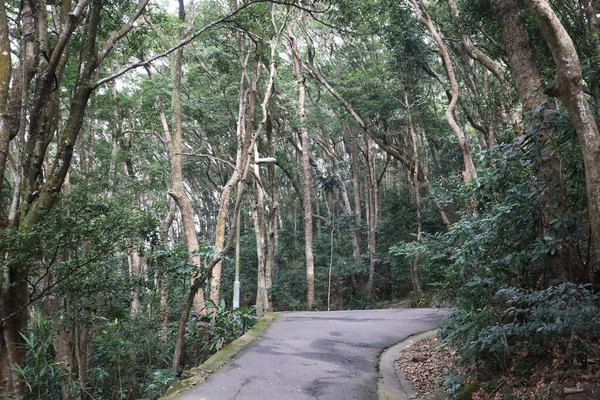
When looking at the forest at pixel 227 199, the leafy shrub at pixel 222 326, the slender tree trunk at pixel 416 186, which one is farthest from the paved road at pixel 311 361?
the slender tree trunk at pixel 416 186

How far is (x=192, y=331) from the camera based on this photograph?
8.58 metres

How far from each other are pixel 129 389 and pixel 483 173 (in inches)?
317

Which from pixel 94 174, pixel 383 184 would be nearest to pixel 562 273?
pixel 94 174

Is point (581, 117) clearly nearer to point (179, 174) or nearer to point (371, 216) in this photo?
point (179, 174)

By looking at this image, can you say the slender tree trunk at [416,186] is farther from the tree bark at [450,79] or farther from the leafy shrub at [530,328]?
the leafy shrub at [530,328]

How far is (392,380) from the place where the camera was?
6250mm

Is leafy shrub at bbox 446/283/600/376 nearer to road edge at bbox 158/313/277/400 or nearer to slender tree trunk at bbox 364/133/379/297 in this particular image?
road edge at bbox 158/313/277/400

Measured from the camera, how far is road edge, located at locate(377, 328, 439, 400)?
219 inches

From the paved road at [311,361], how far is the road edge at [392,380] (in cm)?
12

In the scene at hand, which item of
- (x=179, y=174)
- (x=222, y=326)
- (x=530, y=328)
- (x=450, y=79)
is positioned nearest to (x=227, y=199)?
(x=179, y=174)

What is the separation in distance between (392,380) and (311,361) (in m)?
1.43

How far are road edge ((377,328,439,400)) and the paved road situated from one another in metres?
0.12

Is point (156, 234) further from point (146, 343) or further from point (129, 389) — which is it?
point (129, 389)

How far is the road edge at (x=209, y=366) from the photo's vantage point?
5.52 meters
